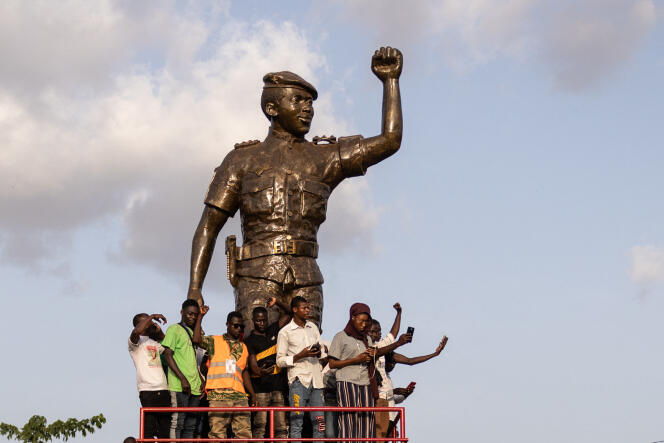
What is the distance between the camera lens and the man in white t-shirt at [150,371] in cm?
1108

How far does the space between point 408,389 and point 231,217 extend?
3032mm

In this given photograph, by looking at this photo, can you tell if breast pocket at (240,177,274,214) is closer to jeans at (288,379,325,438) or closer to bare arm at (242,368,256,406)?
bare arm at (242,368,256,406)

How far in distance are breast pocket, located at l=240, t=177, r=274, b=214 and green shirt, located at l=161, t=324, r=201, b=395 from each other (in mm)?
2228

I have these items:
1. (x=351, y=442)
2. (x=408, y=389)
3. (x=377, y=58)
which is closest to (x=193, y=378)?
(x=351, y=442)

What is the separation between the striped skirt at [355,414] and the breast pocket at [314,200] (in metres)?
2.64

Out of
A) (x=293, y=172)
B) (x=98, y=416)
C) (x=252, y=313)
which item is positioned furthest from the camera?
(x=98, y=416)

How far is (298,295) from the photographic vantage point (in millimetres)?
12953

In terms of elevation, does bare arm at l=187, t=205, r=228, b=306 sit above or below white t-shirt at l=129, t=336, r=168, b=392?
above

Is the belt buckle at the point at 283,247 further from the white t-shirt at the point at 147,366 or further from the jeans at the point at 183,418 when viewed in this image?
the jeans at the point at 183,418

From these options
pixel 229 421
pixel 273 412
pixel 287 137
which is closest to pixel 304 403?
pixel 273 412

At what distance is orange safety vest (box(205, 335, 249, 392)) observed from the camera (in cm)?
1138

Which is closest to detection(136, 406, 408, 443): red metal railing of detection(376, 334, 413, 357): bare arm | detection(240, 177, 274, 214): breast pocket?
detection(376, 334, 413, 357): bare arm

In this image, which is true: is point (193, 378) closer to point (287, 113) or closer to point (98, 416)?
point (287, 113)

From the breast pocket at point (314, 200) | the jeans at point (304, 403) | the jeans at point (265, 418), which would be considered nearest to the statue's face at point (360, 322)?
the jeans at point (304, 403)
